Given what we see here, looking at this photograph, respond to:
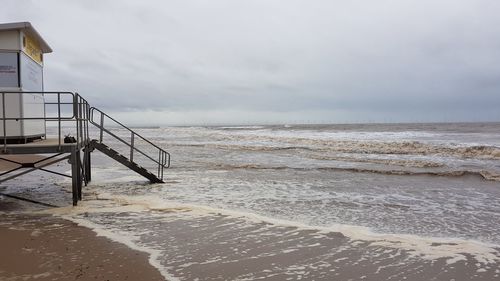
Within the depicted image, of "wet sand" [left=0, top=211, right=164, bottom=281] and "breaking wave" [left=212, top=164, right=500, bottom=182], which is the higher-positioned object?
"wet sand" [left=0, top=211, right=164, bottom=281]

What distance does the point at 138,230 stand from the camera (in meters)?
8.02

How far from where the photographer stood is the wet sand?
559 cm

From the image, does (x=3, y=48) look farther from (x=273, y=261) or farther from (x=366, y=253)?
(x=366, y=253)

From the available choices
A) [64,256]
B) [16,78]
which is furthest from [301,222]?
[16,78]

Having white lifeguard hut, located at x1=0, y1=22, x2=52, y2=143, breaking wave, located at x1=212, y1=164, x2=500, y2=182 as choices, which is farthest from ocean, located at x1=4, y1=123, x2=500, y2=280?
white lifeguard hut, located at x1=0, y1=22, x2=52, y2=143

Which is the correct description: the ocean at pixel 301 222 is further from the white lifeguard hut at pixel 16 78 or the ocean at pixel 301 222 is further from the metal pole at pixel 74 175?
the white lifeguard hut at pixel 16 78

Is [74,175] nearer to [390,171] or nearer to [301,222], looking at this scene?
[301,222]

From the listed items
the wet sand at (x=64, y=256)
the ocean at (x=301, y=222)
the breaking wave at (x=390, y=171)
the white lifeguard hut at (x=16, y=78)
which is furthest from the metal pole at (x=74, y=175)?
the breaking wave at (x=390, y=171)

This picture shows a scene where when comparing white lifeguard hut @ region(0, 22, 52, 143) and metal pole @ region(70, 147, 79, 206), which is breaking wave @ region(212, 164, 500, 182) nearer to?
metal pole @ region(70, 147, 79, 206)

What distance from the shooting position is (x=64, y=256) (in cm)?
632

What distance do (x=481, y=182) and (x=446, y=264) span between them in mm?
11034

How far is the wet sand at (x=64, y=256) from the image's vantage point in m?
5.59

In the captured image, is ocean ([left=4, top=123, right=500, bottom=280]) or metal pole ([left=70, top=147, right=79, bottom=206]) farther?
metal pole ([left=70, top=147, right=79, bottom=206])

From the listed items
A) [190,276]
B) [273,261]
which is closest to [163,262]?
[190,276]
